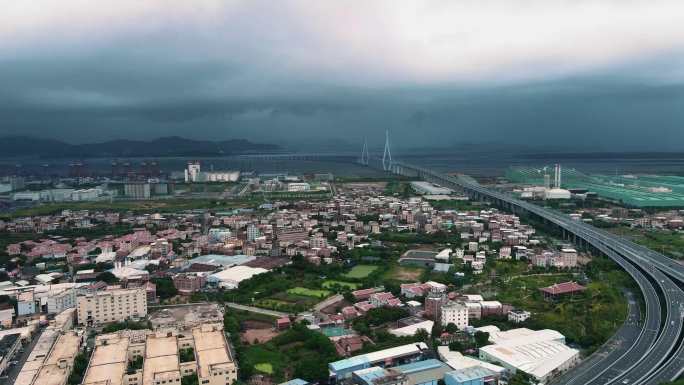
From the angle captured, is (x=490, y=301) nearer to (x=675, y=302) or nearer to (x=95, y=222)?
(x=675, y=302)

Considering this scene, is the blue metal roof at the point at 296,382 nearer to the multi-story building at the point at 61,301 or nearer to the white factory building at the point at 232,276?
the white factory building at the point at 232,276

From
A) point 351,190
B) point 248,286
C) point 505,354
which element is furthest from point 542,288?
point 351,190

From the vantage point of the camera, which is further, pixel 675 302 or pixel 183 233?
pixel 183 233

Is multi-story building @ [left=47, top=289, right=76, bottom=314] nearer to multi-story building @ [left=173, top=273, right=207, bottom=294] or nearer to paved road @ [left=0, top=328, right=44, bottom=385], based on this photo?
paved road @ [left=0, top=328, right=44, bottom=385]

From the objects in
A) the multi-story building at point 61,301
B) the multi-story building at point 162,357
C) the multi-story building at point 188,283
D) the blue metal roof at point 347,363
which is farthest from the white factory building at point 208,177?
the blue metal roof at point 347,363

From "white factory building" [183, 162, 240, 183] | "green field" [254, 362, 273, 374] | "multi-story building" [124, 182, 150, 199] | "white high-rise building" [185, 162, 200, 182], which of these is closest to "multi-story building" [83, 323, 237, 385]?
"green field" [254, 362, 273, 374]
